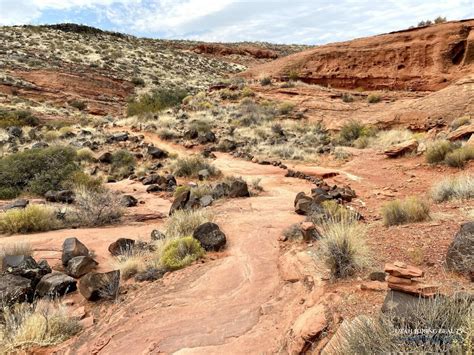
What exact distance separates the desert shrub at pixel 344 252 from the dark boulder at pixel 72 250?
11.8 feet

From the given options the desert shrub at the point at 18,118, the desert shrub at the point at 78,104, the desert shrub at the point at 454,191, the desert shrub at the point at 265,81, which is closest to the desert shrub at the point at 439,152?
the desert shrub at the point at 454,191

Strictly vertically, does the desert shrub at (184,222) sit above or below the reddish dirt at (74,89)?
below

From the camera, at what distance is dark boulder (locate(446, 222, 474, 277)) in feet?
11.5

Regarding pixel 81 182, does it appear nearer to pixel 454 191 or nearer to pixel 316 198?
pixel 316 198

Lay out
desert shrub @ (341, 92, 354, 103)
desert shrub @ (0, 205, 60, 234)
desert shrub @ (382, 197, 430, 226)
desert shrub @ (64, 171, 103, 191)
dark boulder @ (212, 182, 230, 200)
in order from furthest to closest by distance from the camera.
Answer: desert shrub @ (341, 92, 354, 103)
desert shrub @ (64, 171, 103, 191)
dark boulder @ (212, 182, 230, 200)
desert shrub @ (0, 205, 60, 234)
desert shrub @ (382, 197, 430, 226)

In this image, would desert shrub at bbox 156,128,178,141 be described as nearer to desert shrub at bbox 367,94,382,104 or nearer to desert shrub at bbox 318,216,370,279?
desert shrub at bbox 367,94,382,104

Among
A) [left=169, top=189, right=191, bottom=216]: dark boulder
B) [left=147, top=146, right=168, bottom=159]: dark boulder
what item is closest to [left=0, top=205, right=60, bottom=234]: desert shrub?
[left=169, top=189, right=191, bottom=216]: dark boulder

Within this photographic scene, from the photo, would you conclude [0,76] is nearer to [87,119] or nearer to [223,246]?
[87,119]

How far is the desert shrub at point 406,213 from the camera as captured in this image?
5.56 meters

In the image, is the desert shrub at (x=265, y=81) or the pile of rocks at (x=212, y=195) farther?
the desert shrub at (x=265, y=81)

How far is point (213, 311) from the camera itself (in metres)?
4.24

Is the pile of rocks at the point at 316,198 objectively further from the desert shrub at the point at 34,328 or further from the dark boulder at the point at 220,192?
the desert shrub at the point at 34,328

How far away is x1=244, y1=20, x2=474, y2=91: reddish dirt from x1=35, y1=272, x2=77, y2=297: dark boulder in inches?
965

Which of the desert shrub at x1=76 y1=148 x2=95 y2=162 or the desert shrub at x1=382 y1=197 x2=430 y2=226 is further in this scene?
the desert shrub at x1=76 y1=148 x2=95 y2=162
